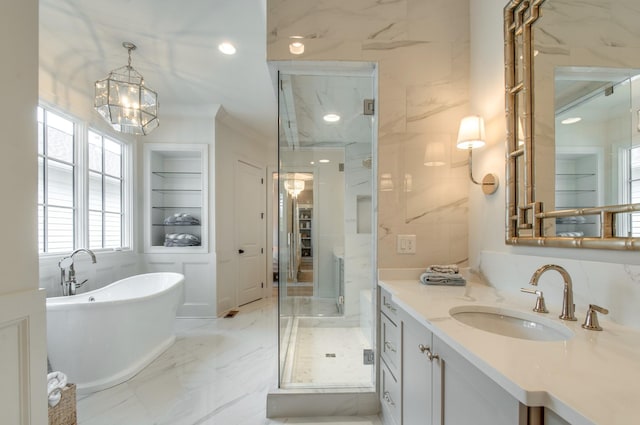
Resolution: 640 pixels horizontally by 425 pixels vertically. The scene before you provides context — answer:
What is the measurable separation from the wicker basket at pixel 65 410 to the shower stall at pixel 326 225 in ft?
3.92

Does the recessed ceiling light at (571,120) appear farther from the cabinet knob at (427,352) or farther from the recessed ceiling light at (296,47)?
the recessed ceiling light at (296,47)

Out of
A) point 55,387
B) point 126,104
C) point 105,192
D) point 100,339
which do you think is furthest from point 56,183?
point 55,387

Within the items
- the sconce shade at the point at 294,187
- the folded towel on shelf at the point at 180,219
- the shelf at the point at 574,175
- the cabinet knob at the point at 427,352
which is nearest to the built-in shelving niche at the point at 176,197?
the folded towel on shelf at the point at 180,219

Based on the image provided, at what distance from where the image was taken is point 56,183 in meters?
2.65

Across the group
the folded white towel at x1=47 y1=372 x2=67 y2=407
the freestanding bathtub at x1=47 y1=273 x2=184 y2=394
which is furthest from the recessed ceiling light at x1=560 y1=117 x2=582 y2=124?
the freestanding bathtub at x1=47 y1=273 x2=184 y2=394

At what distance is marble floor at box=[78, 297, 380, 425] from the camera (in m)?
1.75

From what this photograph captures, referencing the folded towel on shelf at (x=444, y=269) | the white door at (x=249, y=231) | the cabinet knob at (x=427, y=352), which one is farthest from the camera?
the white door at (x=249, y=231)

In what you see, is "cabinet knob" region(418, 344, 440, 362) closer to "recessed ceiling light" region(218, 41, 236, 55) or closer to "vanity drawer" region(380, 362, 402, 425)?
"vanity drawer" region(380, 362, 402, 425)

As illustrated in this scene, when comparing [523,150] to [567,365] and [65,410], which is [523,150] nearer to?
[567,365]

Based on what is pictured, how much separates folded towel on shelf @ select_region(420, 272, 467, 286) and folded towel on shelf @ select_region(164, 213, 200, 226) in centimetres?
314

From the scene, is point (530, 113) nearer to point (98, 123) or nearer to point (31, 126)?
point (31, 126)

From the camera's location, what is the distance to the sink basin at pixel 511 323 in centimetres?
95

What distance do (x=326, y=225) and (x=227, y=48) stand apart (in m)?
1.97

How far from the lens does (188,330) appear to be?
323cm
